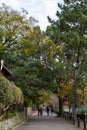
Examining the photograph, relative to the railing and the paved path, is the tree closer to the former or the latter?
the railing

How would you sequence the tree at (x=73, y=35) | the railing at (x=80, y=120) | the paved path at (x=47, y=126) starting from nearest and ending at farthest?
the railing at (x=80, y=120) < the paved path at (x=47, y=126) < the tree at (x=73, y=35)

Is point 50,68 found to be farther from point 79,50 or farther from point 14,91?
point 14,91

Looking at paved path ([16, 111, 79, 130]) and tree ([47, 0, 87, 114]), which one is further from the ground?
tree ([47, 0, 87, 114])

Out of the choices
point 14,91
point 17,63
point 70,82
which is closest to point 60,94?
point 70,82

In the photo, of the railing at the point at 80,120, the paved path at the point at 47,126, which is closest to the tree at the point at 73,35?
the railing at the point at 80,120

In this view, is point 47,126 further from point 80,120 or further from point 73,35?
point 73,35

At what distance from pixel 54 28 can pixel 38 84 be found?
26.3 ft

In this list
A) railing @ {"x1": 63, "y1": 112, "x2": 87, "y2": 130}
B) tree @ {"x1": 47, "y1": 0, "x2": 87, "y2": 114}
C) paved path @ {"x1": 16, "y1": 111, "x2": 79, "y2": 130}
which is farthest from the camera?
tree @ {"x1": 47, "y1": 0, "x2": 87, "y2": 114}

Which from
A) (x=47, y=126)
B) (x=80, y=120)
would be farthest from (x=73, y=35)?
(x=47, y=126)

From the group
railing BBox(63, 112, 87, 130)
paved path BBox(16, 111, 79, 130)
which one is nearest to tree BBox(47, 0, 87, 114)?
railing BBox(63, 112, 87, 130)

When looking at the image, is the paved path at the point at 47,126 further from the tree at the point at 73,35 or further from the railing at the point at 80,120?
the tree at the point at 73,35

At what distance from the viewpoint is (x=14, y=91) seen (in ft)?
78.8

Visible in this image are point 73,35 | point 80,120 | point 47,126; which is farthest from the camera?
point 73,35

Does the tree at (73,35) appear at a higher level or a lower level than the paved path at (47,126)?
higher
